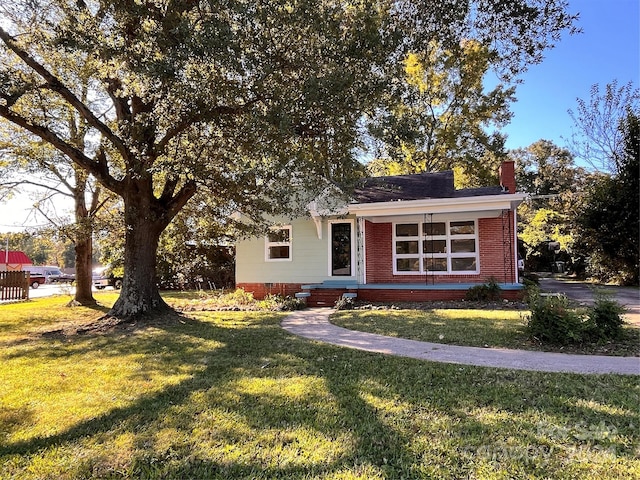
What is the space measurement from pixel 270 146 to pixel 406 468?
602 cm

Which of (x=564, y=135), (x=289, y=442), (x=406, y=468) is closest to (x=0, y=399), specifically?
(x=289, y=442)

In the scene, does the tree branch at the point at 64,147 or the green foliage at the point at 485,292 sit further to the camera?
the green foliage at the point at 485,292

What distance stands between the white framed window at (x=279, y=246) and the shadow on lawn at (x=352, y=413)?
957cm

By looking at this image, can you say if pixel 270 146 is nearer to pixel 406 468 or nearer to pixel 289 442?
pixel 289 442

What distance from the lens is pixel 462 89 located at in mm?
27328

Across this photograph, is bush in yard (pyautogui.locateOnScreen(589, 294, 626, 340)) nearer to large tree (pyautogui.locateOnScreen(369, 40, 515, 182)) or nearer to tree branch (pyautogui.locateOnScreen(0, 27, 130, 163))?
tree branch (pyautogui.locateOnScreen(0, 27, 130, 163))

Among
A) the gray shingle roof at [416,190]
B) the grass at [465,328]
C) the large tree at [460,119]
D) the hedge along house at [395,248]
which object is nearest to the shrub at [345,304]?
the hedge along house at [395,248]

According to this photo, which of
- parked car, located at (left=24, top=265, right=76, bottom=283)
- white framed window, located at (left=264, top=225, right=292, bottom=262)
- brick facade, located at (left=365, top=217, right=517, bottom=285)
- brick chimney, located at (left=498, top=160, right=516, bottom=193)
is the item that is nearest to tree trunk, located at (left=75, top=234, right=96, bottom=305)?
white framed window, located at (left=264, top=225, right=292, bottom=262)

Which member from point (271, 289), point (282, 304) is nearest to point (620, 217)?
point (271, 289)

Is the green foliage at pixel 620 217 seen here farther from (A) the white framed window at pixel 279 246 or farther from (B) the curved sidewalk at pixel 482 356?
(B) the curved sidewalk at pixel 482 356

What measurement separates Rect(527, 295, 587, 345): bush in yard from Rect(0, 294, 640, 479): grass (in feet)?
5.58

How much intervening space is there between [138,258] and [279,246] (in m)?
6.40

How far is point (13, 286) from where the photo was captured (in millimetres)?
18094

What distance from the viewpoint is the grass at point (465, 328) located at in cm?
635
